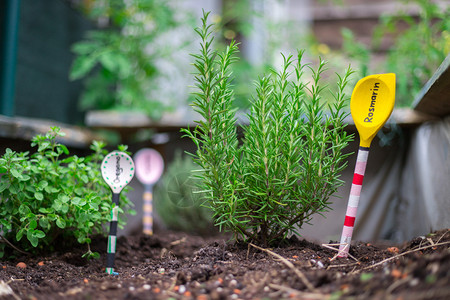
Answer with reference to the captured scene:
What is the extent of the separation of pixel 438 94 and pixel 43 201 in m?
1.79

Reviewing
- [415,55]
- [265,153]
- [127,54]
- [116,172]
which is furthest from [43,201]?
[415,55]

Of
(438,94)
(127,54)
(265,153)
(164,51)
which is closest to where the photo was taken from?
(265,153)

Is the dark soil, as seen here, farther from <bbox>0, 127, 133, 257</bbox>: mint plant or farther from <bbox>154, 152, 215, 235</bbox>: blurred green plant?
<bbox>154, 152, 215, 235</bbox>: blurred green plant

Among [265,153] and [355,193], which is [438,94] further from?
[265,153]

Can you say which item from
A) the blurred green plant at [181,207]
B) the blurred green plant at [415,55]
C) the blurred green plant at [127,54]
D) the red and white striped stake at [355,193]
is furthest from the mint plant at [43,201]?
the blurred green plant at [127,54]

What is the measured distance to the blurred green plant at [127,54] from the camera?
4.00m

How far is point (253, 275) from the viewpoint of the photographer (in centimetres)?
118

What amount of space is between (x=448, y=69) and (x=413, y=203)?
156cm

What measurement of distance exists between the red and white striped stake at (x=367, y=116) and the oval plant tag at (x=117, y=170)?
0.89 m

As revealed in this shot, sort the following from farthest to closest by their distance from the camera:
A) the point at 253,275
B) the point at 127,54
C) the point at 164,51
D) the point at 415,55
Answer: the point at 164,51 → the point at 127,54 → the point at 415,55 → the point at 253,275

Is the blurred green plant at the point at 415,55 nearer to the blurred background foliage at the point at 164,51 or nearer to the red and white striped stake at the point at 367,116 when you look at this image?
the blurred background foliage at the point at 164,51

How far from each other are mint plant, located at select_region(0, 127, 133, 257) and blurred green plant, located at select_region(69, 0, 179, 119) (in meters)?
2.19

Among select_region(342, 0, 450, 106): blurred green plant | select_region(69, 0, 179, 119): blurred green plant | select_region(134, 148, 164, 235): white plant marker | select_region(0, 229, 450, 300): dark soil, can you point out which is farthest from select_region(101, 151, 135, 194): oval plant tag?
select_region(69, 0, 179, 119): blurred green plant

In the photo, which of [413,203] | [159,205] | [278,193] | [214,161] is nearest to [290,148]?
[278,193]
